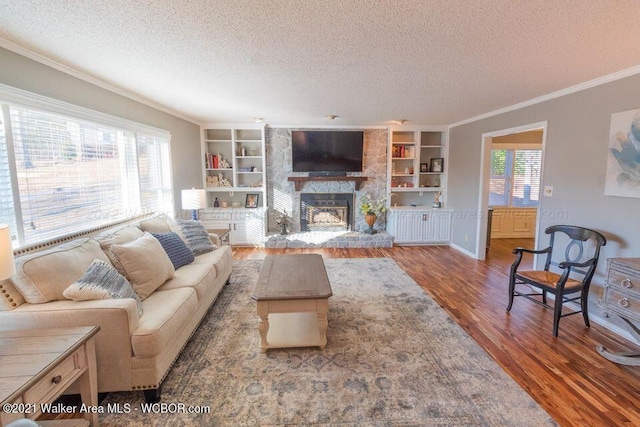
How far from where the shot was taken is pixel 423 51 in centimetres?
226

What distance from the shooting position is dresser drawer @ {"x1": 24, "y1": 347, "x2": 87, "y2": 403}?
4.33ft

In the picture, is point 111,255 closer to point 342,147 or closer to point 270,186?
point 270,186

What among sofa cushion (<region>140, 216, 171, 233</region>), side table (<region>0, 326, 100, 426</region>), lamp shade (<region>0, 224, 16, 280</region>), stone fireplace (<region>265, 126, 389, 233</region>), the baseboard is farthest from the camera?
stone fireplace (<region>265, 126, 389, 233</region>)

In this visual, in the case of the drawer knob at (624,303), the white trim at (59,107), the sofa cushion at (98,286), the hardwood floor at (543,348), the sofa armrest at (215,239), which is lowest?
the hardwood floor at (543,348)

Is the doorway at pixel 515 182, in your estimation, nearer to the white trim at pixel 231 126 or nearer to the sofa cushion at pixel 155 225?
the white trim at pixel 231 126

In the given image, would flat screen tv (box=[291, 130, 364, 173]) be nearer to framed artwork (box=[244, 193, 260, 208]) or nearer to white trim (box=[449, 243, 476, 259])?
framed artwork (box=[244, 193, 260, 208])

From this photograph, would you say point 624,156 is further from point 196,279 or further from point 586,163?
point 196,279

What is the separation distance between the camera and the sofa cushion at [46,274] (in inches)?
73.5

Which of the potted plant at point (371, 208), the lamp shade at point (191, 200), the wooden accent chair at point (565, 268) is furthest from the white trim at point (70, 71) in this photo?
the wooden accent chair at point (565, 268)

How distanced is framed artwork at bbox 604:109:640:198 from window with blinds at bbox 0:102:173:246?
5.02 m

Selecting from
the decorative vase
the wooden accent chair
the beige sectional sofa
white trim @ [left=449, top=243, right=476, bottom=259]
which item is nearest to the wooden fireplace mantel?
the decorative vase

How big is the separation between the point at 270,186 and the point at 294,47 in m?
4.15

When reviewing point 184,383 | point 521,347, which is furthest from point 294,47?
point 521,347

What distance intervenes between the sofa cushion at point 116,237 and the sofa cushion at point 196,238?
1.97 feet
